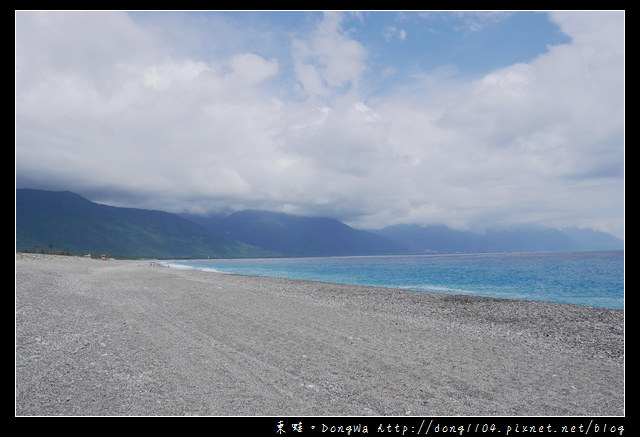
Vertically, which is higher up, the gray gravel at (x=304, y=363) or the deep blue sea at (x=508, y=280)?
the gray gravel at (x=304, y=363)

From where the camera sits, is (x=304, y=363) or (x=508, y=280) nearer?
(x=304, y=363)

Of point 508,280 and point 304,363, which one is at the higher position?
point 304,363

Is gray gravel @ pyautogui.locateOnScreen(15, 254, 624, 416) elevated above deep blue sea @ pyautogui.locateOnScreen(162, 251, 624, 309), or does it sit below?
above

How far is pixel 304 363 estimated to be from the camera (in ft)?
29.3

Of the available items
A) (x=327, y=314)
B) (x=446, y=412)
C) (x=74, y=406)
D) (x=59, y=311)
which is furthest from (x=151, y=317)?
(x=446, y=412)

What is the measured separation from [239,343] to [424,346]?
17.6 ft

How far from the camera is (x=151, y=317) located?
14289 mm

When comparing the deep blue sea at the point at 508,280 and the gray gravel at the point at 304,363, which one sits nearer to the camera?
the gray gravel at the point at 304,363

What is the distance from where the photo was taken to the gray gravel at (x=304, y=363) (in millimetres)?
6449

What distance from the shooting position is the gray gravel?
6449 millimetres

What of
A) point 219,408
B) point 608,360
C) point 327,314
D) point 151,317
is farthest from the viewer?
point 327,314
